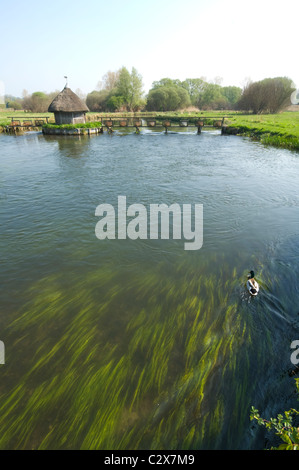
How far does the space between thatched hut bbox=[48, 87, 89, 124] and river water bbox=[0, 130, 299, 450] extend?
85.6ft

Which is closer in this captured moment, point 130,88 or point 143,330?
point 143,330

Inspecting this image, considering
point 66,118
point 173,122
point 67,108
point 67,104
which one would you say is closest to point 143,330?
point 67,108

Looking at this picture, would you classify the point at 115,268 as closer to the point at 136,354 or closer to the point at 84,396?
the point at 136,354

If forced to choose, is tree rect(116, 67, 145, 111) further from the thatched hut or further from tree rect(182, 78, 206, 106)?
the thatched hut

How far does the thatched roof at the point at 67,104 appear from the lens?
102ft

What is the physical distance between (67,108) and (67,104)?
752 mm

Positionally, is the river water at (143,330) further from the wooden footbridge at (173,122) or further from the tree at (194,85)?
the tree at (194,85)

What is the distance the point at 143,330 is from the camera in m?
4.70

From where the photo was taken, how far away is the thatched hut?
3112 centimetres

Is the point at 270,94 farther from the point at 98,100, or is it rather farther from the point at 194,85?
the point at 194,85

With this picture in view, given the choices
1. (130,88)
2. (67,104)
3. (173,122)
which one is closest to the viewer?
(67,104)

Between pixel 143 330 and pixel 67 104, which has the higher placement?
pixel 67 104
